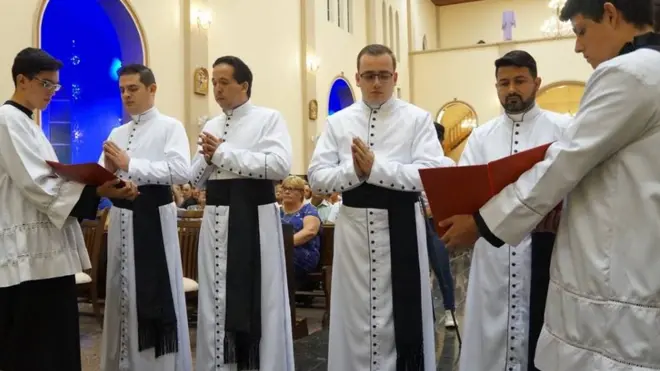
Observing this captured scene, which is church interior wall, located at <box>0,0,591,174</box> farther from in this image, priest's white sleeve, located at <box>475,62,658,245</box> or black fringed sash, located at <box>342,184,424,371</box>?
priest's white sleeve, located at <box>475,62,658,245</box>

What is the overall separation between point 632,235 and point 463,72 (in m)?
18.1

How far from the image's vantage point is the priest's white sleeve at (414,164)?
2.82 metres

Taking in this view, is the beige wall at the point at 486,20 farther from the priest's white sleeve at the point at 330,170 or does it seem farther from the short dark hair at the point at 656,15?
the short dark hair at the point at 656,15

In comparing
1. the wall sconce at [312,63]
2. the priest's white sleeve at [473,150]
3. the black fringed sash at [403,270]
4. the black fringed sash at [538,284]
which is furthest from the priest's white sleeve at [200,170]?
the wall sconce at [312,63]

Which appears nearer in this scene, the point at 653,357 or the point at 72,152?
the point at 653,357

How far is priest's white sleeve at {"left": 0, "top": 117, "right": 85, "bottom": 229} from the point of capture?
2.82 m

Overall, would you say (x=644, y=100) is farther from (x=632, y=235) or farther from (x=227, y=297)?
(x=227, y=297)

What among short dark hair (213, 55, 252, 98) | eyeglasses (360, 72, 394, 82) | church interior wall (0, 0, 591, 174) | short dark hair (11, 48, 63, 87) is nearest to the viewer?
short dark hair (11, 48, 63, 87)

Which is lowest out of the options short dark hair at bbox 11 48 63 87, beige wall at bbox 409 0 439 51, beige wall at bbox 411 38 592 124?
short dark hair at bbox 11 48 63 87

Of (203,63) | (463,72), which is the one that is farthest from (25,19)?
(463,72)

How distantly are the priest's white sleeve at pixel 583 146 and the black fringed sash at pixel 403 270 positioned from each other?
1199 mm

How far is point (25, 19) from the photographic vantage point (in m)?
6.53

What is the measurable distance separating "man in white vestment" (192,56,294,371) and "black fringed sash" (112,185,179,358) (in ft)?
0.69

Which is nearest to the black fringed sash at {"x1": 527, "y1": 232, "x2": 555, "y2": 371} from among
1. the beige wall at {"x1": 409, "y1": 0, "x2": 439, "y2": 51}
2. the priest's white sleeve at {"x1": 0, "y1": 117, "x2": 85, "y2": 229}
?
the priest's white sleeve at {"x1": 0, "y1": 117, "x2": 85, "y2": 229}
